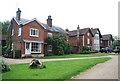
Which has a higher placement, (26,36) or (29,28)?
(29,28)

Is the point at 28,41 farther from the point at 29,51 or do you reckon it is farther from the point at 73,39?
the point at 73,39

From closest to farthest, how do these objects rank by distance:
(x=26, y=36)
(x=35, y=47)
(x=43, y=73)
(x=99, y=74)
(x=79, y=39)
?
(x=43, y=73) < (x=99, y=74) < (x=26, y=36) < (x=35, y=47) < (x=79, y=39)

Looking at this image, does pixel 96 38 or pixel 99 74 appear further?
pixel 96 38

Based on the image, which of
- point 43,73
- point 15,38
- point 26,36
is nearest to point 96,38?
point 26,36

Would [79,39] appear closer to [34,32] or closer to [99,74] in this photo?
[34,32]

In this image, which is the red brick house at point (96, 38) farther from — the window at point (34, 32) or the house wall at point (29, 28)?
the window at point (34, 32)

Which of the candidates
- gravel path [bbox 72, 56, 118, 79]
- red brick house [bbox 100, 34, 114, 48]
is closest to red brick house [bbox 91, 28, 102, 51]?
red brick house [bbox 100, 34, 114, 48]

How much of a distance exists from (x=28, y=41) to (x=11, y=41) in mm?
5701

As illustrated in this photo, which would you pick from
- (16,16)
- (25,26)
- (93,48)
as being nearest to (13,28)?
(16,16)

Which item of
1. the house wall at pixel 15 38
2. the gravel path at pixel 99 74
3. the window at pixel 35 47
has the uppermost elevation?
the house wall at pixel 15 38

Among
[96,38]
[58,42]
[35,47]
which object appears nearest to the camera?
[35,47]

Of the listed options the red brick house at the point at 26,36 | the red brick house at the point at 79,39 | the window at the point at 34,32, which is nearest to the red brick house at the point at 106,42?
the red brick house at the point at 79,39

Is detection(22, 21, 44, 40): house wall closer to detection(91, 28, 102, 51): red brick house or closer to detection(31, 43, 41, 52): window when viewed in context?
detection(31, 43, 41, 52): window

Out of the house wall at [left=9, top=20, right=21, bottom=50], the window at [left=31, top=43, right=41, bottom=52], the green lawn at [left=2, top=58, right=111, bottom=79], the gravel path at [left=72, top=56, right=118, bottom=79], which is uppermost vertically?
the house wall at [left=9, top=20, right=21, bottom=50]
